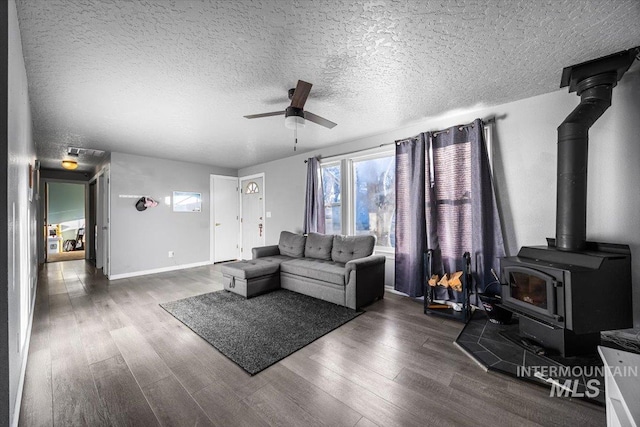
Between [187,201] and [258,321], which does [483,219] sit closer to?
[258,321]

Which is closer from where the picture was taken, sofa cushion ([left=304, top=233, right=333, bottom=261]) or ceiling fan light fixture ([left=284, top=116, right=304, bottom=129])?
ceiling fan light fixture ([left=284, top=116, right=304, bottom=129])

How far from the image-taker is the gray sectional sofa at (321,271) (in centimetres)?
312

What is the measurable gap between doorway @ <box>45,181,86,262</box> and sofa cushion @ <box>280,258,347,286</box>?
296 inches

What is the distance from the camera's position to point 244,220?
6391 mm

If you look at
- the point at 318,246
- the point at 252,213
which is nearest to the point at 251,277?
the point at 318,246

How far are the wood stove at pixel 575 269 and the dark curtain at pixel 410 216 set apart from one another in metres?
1.08

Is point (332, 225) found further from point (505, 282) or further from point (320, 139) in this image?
point (505, 282)

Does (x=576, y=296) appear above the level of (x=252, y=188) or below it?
below

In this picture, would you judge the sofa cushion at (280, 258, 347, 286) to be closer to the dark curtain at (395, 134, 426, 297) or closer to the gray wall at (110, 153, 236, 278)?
the dark curtain at (395, 134, 426, 297)

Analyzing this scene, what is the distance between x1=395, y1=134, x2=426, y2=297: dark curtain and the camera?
3.33 meters

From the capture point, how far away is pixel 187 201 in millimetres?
5559

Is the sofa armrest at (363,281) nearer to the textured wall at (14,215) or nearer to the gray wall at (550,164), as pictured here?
the gray wall at (550,164)

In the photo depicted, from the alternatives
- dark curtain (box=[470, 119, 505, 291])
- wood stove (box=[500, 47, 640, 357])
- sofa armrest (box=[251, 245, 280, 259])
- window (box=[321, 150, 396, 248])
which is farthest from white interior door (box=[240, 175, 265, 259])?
wood stove (box=[500, 47, 640, 357])

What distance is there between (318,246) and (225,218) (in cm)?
323
